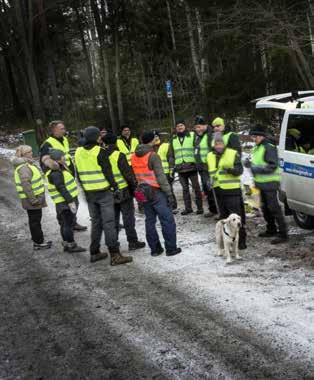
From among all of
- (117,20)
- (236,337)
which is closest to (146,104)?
(117,20)

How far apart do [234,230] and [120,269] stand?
177 centimetres

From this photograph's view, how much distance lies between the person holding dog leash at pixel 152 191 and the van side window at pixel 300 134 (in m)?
2.23

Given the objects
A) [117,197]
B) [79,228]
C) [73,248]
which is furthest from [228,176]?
[79,228]

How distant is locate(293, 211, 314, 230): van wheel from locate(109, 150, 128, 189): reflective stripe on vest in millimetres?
3025

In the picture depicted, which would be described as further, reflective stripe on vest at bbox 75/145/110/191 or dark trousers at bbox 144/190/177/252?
dark trousers at bbox 144/190/177/252

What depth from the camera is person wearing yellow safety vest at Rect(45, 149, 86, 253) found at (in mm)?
8539

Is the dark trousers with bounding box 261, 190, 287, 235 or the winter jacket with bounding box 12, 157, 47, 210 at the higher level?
the winter jacket with bounding box 12, 157, 47, 210

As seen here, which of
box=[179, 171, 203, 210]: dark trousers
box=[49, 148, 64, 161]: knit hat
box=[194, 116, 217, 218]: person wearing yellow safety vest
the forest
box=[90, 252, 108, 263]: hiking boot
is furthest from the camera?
the forest

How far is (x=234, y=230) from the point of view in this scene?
25.1ft

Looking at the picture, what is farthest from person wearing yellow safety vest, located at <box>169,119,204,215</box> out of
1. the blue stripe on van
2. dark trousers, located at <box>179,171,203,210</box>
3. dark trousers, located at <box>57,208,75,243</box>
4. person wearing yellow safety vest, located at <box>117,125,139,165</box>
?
dark trousers, located at <box>57,208,75,243</box>

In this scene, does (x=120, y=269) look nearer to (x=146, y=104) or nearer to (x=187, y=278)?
(x=187, y=278)

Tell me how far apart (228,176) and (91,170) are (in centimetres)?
207

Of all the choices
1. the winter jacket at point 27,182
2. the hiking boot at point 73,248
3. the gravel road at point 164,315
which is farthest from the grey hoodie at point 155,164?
the winter jacket at point 27,182

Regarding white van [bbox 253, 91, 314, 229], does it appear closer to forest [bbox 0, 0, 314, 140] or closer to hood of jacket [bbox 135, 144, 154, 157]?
hood of jacket [bbox 135, 144, 154, 157]
